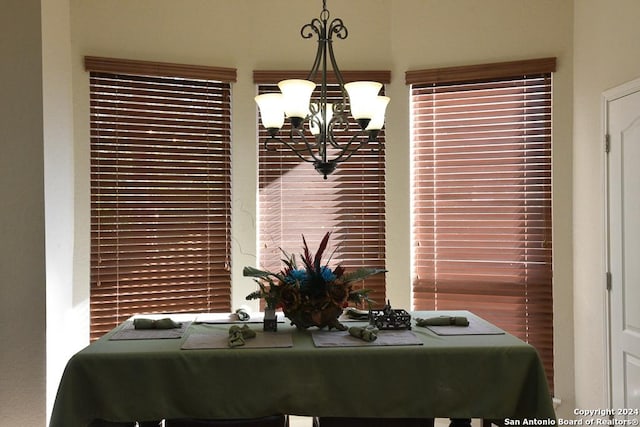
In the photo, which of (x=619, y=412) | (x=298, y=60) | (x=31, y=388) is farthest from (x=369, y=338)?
(x=298, y=60)

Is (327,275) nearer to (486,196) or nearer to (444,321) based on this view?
(444,321)

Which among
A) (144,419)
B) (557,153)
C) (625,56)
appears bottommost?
(144,419)

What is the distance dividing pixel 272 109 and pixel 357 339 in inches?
42.3

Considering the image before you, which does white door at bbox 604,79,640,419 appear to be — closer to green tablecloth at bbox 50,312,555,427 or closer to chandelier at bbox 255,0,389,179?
green tablecloth at bbox 50,312,555,427

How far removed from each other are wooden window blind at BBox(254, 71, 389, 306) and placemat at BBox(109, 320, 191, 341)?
4.17 ft

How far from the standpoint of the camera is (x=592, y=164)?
2.97 meters

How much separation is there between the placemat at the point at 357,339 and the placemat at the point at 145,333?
0.62 m

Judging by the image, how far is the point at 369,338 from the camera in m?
2.08

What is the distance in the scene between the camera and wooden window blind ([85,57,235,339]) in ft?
10.6

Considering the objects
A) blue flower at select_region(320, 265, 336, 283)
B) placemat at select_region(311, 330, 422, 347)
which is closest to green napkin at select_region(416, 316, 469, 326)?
placemat at select_region(311, 330, 422, 347)

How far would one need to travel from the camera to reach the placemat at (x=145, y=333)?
2.17 metres

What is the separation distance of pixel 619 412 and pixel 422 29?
8.68 feet

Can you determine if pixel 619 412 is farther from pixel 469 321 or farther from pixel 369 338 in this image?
pixel 369 338

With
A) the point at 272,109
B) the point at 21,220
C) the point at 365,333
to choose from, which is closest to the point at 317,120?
the point at 272,109
